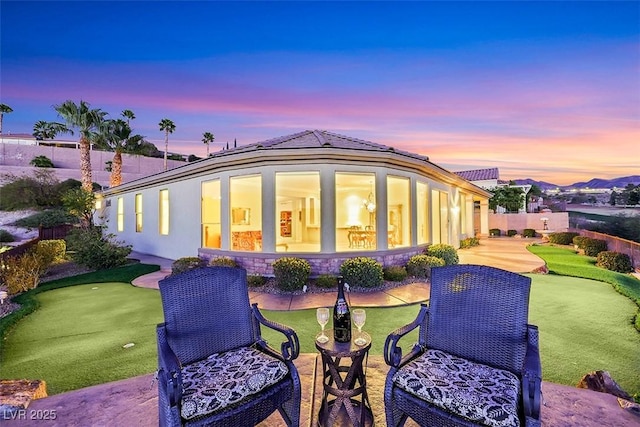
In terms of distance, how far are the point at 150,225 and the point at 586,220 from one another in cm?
2414

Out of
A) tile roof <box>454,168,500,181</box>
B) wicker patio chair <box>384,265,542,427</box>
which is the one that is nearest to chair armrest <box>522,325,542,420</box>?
wicker patio chair <box>384,265,542,427</box>

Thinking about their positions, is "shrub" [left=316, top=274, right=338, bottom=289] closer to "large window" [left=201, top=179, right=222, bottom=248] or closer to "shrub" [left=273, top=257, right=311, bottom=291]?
"shrub" [left=273, top=257, right=311, bottom=291]

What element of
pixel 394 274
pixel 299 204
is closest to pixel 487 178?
pixel 299 204

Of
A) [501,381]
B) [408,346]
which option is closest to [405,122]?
[408,346]

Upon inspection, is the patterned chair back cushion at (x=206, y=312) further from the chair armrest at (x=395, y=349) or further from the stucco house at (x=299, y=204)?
the stucco house at (x=299, y=204)

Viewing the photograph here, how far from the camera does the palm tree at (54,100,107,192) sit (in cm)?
1641

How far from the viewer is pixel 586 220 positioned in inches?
710

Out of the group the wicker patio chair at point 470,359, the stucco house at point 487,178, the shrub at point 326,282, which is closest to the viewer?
the wicker patio chair at point 470,359

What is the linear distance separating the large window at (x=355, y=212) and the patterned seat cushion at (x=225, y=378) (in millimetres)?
6385

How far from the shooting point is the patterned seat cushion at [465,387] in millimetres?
1765

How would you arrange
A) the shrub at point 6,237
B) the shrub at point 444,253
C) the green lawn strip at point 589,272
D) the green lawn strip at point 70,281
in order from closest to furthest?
the green lawn strip at point 70,281 → the green lawn strip at point 589,272 → the shrub at point 444,253 → the shrub at point 6,237

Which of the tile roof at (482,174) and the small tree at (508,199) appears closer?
the small tree at (508,199)

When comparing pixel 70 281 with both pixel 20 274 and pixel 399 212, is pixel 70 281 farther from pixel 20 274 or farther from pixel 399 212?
pixel 399 212

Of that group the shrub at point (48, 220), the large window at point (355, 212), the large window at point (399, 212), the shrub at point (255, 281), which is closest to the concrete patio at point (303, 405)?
the shrub at point (255, 281)
